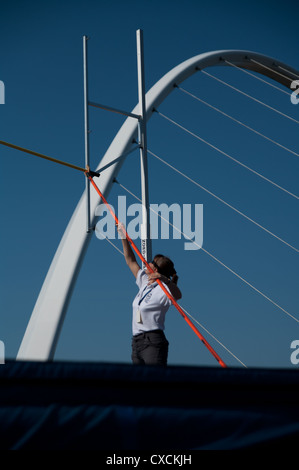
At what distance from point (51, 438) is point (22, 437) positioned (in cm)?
9

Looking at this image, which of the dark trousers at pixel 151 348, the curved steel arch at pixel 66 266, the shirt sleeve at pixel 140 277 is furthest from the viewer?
the curved steel arch at pixel 66 266

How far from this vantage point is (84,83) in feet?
22.5

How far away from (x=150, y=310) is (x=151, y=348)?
267mm

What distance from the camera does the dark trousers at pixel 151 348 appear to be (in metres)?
4.08

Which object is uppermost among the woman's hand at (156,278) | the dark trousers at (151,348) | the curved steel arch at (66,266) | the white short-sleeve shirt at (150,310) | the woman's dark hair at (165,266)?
the curved steel arch at (66,266)

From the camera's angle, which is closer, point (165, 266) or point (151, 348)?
point (151, 348)

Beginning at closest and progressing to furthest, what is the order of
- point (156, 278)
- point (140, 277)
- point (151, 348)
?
1. point (151, 348)
2. point (156, 278)
3. point (140, 277)

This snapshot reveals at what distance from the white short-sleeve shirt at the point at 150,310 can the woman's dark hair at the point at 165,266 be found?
0.13m

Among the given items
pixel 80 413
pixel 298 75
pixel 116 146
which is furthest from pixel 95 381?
pixel 298 75

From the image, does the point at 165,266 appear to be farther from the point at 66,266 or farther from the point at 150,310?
the point at 66,266

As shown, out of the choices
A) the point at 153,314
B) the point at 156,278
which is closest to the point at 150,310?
the point at 153,314

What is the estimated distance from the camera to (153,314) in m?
4.17

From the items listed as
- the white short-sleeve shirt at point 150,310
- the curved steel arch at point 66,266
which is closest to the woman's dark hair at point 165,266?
the white short-sleeve shirt at point 150,310

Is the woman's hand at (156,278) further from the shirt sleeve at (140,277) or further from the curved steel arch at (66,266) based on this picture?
the curved steel arch at (66,266)
